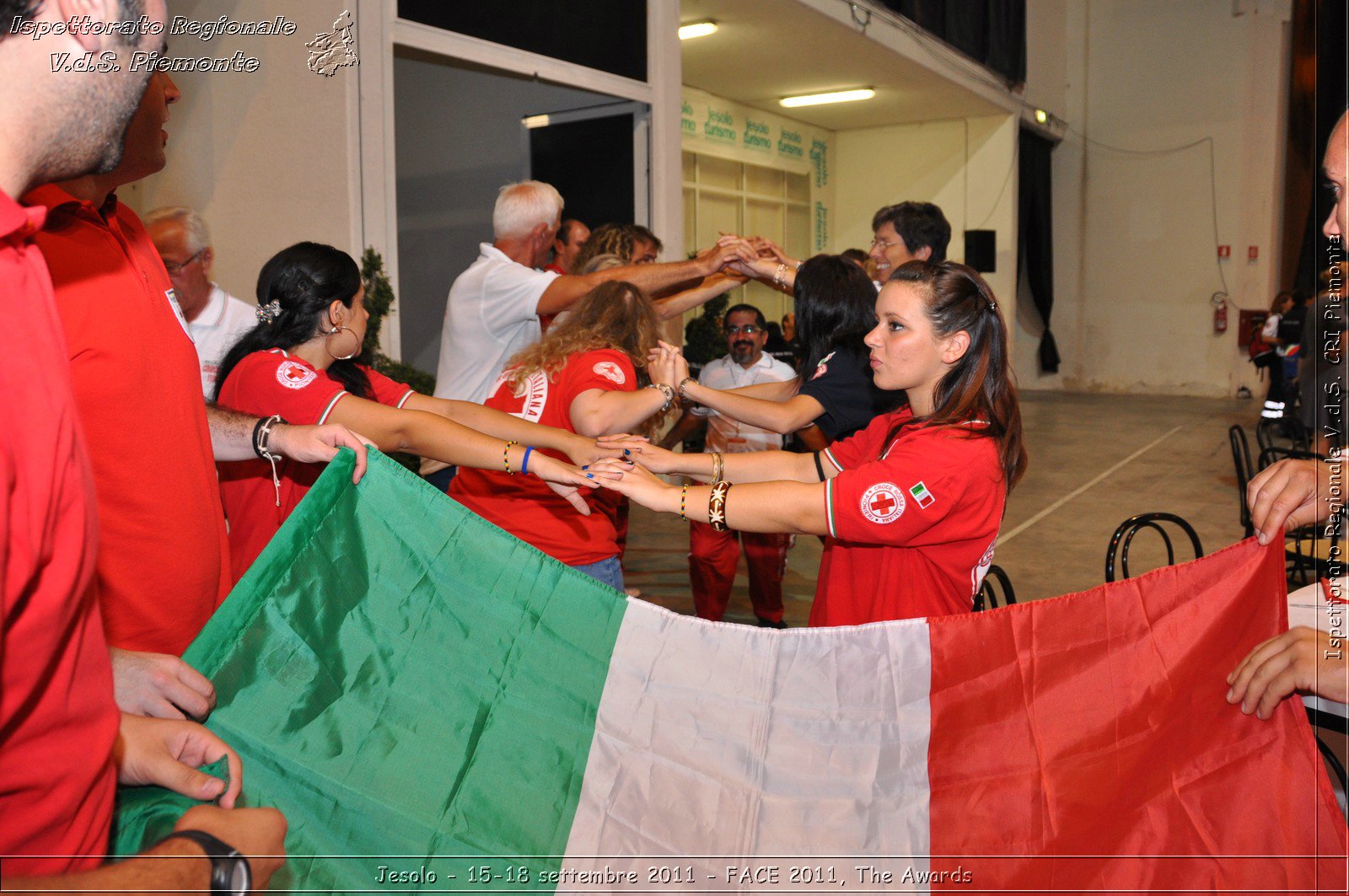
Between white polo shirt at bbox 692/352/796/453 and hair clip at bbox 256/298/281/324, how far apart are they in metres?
1.74

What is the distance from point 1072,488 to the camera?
25.5 ft

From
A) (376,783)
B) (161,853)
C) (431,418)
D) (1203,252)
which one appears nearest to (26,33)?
(161,853)

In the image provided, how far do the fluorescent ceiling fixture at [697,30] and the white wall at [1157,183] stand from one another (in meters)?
6.98

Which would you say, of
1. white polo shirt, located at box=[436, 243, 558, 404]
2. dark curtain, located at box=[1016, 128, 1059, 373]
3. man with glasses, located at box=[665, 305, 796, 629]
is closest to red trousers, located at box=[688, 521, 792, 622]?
man with glasses, located at box=[665, 305, 796, 629]

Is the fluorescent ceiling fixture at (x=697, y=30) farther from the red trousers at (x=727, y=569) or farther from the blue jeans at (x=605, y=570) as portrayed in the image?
the blue jeans at (x=605, y=570)

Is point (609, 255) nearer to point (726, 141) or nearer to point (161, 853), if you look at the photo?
point (161, 853)

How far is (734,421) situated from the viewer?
12.3ft

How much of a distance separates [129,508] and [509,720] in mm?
629

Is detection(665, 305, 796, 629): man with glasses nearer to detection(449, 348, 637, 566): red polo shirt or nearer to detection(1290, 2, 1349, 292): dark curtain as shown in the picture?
detection(449, 348, 637, 566): red polo shirt

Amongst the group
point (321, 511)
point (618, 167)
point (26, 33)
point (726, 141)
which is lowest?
point (321, 511)

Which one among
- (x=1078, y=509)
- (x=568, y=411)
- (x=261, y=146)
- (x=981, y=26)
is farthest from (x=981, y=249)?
(x=568, y=411)

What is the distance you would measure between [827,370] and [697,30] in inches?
281

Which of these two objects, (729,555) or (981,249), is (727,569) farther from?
(981,249)

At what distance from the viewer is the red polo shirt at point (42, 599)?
2.34ft
